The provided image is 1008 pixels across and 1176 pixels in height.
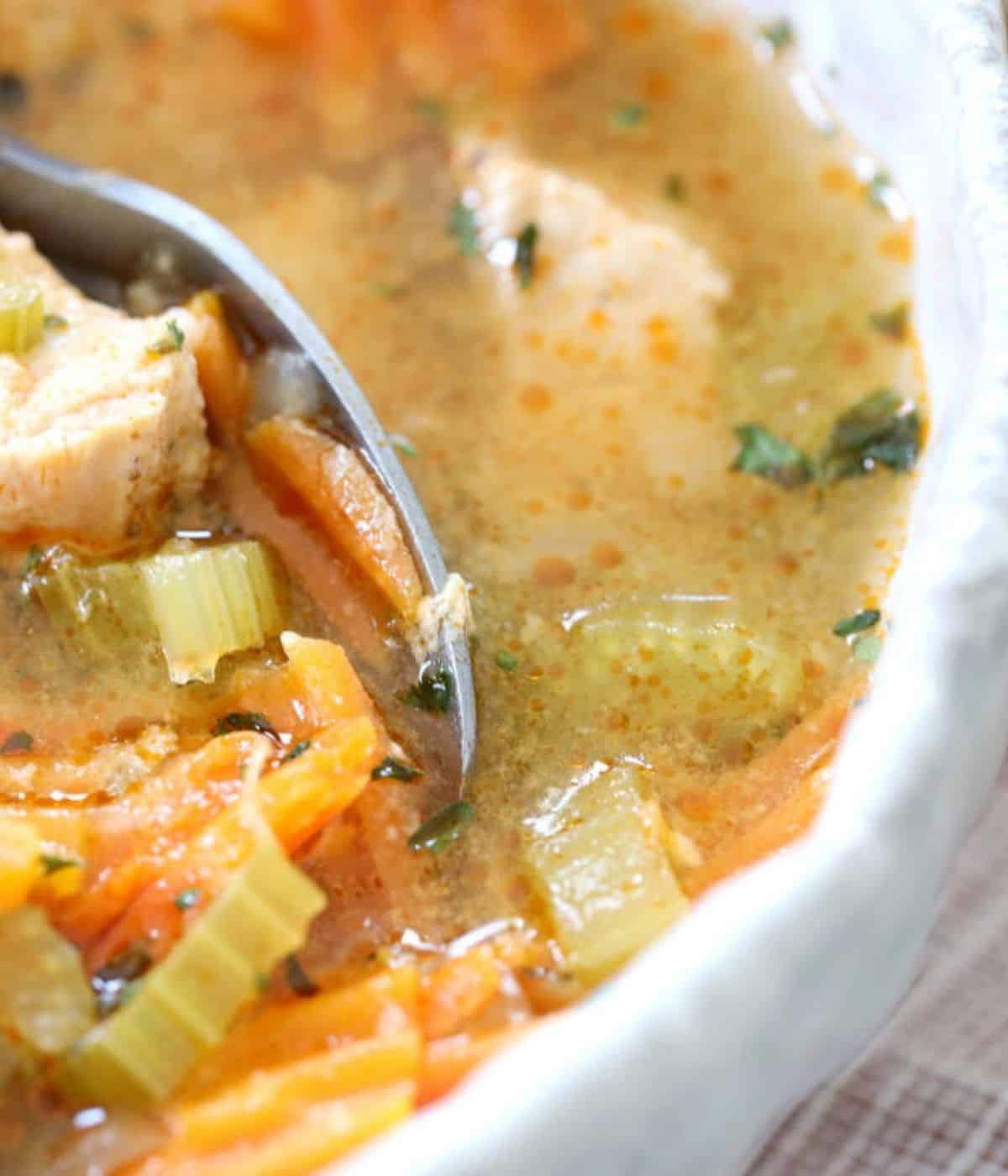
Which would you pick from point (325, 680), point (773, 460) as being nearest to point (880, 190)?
A: point (773, 460)

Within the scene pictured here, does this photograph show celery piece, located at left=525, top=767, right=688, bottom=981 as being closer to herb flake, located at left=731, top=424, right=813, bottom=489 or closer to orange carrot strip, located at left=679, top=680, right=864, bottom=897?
orange carrot strip, located at left=679, top=680, right=864, bottom=897

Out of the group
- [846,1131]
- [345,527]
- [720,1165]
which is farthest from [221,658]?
[846,1131]

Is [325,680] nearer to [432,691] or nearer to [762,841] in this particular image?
[432,691]

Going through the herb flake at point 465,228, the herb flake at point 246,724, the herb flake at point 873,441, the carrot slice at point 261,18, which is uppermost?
the carrot slice at point 261,18

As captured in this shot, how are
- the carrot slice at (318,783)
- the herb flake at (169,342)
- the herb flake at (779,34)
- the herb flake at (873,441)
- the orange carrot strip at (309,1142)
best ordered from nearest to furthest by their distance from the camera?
the orange carrot strip at (309,1142), the carrot slice at (318,783), the herb flake at (169,342), the herb flake at (873,441), the herb flake at (779,34)

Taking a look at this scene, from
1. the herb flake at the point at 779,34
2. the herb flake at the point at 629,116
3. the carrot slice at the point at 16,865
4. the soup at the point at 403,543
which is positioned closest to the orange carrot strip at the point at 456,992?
the soup at the point at 403,543

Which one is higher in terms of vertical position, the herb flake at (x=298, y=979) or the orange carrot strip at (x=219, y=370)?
the orange carrot strip at (x=219, y=370)

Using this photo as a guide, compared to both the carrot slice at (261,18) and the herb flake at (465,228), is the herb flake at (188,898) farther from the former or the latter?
the carrot slice at (261,18)
